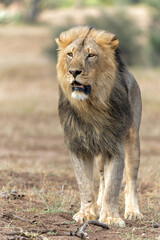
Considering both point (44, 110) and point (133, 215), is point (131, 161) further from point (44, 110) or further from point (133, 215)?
point (44, 110)

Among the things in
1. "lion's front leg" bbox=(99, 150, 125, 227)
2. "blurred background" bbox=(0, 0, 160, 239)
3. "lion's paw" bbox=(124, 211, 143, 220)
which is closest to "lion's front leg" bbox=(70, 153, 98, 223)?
"lion's front leg" bbox=(99, 150, 125, 227)

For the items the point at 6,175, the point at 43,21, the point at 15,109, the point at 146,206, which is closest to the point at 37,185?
the point at 6,175

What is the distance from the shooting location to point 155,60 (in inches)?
1056

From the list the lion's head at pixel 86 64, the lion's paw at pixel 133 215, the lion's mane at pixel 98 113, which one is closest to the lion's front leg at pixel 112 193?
the lion's mane at pixel 98 113

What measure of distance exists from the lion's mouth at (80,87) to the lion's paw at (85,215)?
1.01m

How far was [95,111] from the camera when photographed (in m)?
4.32

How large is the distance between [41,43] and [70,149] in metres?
26.4

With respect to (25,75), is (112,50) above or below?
above

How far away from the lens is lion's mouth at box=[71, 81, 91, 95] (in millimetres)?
4062

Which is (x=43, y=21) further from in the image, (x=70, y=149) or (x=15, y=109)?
(x=70, y=149)

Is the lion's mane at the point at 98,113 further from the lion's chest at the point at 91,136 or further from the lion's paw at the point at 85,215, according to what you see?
the lion's paw at the point at 85,215

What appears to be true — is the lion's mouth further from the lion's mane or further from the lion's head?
the lion's mane

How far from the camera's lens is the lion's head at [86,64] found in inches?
161

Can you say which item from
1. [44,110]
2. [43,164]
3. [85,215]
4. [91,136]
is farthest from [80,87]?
[44,110]
